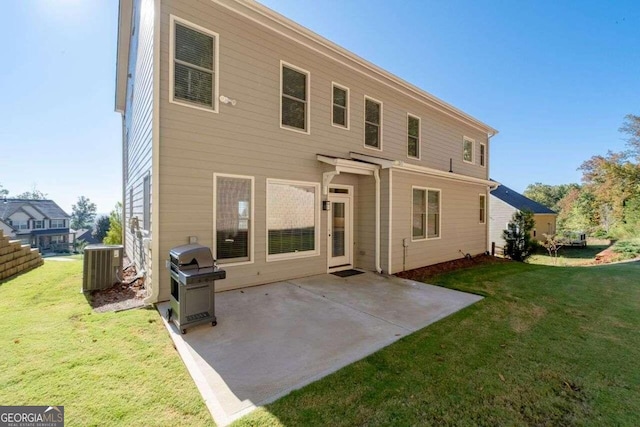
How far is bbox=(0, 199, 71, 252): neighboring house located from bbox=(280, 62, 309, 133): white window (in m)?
34.2

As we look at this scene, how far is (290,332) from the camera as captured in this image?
3.79 metres

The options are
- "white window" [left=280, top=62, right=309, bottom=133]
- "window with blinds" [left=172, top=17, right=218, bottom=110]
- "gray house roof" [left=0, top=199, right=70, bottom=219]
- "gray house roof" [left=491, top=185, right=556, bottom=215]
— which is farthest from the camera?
"gray house roof" [left=0, top=199, right=70, bottom=219]

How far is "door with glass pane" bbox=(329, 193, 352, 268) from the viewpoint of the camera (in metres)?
7.64

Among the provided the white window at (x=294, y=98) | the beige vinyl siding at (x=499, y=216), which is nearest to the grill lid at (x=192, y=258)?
the white window at (x=294, y=98)

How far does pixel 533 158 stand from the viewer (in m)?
36.2

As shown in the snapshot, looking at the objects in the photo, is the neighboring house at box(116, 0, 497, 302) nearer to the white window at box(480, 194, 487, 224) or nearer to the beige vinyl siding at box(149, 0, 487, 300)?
the beige vinyl siding at box(149, 0, 487, 300)

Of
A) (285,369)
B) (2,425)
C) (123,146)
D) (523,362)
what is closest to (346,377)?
(285,369)

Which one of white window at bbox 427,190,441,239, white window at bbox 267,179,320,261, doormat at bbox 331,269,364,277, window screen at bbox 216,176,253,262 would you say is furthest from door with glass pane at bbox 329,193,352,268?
white window at bbox 427,190,441,239

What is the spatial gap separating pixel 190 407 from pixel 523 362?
11.6 ft

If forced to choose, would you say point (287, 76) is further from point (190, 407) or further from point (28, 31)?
point (28, 31)

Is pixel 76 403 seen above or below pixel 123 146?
below

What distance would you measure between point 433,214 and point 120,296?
8771 mm

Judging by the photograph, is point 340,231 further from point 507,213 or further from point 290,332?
point 507,213

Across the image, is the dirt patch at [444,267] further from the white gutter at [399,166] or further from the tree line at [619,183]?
the tree line at [619,183]
